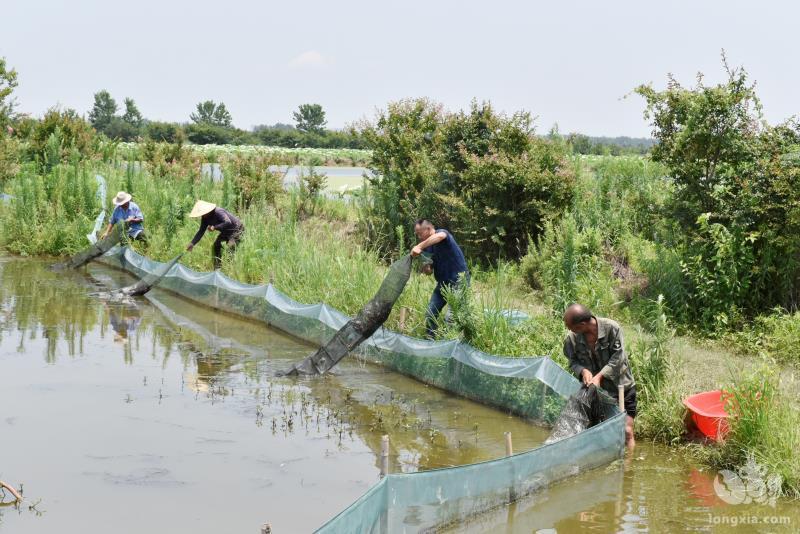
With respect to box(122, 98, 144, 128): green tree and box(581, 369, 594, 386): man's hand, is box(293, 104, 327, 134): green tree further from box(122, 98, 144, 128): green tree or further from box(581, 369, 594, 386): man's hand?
box(581, 369, 594, 386): man's hand

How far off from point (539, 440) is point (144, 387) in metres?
4.23

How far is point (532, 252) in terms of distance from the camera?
13.1m

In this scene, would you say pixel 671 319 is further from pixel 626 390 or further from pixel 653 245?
pixel 626 390

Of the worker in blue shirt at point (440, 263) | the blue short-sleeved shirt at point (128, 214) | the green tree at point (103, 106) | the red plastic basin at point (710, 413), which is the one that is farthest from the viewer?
the green tree at point (103, 106)

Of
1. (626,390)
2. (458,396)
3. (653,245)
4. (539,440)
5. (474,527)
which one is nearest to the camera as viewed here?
(474,527)

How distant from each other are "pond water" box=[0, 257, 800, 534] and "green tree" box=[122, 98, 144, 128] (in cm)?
7462

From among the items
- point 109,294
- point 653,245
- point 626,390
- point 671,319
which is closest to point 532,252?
point 653,245

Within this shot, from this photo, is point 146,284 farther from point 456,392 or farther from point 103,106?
point 103,106

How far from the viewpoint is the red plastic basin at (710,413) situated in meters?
6.95

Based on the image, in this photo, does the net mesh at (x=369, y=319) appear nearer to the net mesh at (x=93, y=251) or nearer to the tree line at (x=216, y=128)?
the net mesh at (x=93, y=251)

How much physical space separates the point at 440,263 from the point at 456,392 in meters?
1.48

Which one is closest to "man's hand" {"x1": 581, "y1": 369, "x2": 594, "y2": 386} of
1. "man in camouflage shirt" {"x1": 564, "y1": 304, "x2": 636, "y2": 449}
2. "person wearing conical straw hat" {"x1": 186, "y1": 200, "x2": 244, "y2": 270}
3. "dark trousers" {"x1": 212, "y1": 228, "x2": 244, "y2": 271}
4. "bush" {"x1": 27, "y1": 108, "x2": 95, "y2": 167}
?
"man in camouflage shirt" {"x1": 564, "y1": 304, "x2": 636, "y2": 449}

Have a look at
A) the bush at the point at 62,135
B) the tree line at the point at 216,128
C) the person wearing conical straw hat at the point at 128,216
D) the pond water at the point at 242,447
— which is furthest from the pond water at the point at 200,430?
the tree line at the point at 216,128

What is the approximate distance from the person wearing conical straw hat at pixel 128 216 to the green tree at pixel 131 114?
67.6 metres
